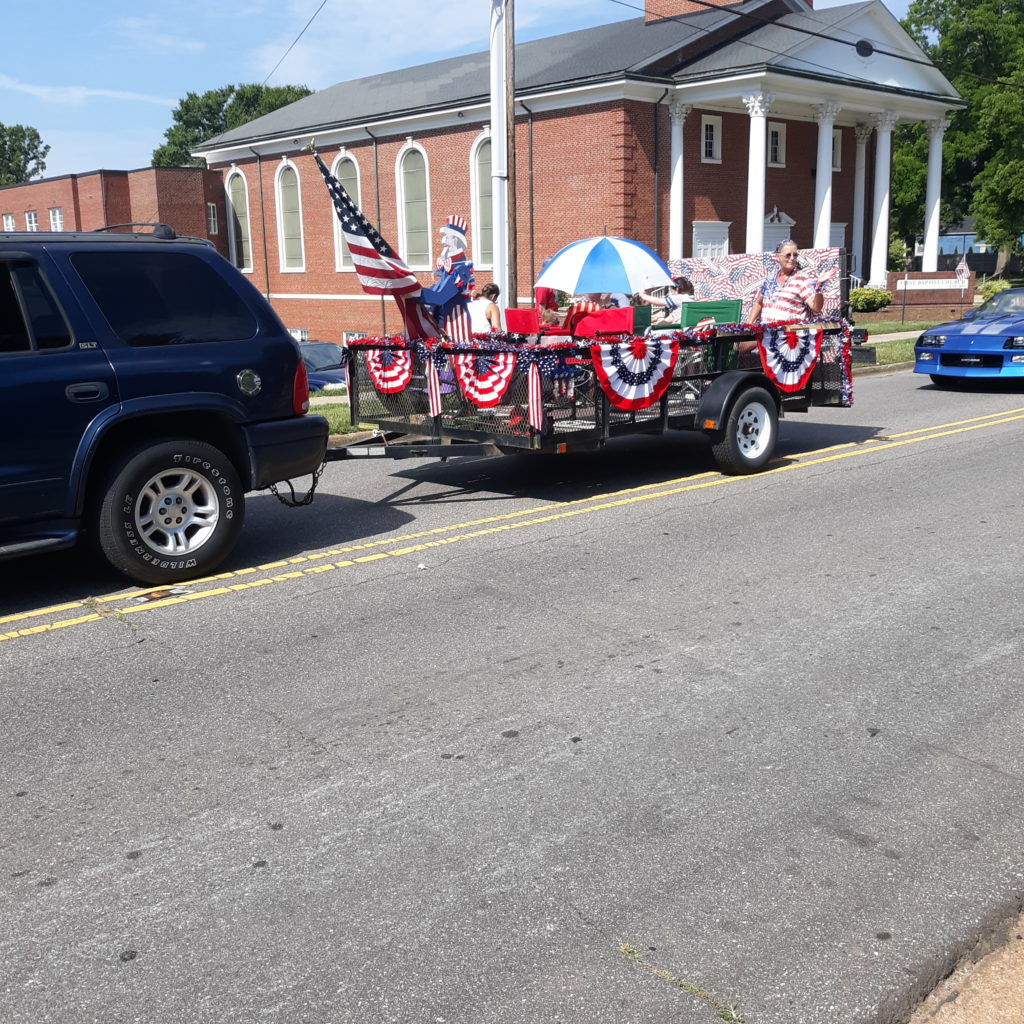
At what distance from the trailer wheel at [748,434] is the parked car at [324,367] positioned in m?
8.71

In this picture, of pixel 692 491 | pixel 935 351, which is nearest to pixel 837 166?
pixel 935 351

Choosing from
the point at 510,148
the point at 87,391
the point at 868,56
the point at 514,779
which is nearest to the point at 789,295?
the point at 510,148

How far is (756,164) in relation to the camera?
3073 cm

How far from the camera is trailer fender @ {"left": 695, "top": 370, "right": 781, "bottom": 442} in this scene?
990 cm

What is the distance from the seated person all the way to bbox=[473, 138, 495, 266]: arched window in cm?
2085

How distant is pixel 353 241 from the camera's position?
931 centimetres

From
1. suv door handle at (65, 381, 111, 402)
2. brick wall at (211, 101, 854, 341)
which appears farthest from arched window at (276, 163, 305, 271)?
suv door handle at (65, 381, 111, 402)

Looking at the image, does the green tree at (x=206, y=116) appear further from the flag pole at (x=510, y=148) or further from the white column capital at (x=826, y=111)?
the flag pole at (x=510, y=148)

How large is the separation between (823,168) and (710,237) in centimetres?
384

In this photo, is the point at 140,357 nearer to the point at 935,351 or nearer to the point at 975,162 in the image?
the point at 935,351

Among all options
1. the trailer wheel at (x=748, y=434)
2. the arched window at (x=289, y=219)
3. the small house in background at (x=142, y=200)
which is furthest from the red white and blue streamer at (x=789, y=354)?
the small house in background at (x=142, y=200)

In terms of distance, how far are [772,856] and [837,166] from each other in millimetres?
38037

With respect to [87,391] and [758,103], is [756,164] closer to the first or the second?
[758,103]

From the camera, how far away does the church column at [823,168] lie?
108ft
